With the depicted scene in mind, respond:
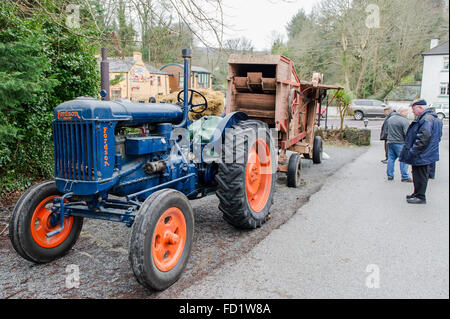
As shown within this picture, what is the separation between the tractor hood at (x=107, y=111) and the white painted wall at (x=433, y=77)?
38944 millimetres

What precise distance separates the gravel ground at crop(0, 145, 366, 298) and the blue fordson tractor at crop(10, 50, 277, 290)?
0.51 ft

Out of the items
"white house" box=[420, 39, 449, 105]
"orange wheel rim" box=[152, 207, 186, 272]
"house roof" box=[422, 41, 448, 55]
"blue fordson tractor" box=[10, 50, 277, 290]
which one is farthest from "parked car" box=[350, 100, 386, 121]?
"orange wheel rim" box=[152, 207, 186, 272]

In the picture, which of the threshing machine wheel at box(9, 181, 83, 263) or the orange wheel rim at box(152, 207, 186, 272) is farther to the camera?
the threshing machine wheel at box(9, 181, 83, 263)

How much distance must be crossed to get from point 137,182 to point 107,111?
78 centimetres

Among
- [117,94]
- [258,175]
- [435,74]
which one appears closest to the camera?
[258,175]

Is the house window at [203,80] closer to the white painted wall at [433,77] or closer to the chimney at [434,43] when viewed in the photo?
the white painted wall at [433,77]

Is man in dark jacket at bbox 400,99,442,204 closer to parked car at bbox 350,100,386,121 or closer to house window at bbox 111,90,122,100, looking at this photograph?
house window at bbox 111,90,122,100

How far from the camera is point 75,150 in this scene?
119 inches

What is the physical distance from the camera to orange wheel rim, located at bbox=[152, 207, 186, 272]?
2.95m

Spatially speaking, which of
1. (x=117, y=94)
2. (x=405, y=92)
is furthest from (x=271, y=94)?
(x=405, y=92)

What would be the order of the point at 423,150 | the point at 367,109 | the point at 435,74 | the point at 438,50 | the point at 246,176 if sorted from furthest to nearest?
the point at 435,74
the point at 438,50
the point at 367,109
the point at 423,150
the point at 246,176

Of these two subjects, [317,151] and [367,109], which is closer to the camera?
[317,151]

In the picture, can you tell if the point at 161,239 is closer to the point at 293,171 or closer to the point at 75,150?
the point at 75,150
